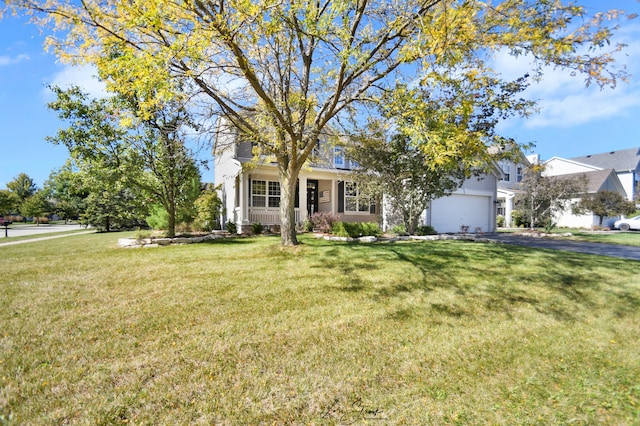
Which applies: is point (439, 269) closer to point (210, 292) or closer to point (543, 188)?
point (210, 292)

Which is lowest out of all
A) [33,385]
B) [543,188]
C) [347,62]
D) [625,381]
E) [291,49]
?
[625,381]

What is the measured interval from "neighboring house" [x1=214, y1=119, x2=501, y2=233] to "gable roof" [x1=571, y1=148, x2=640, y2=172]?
28872mm

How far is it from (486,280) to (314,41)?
6.59 metres

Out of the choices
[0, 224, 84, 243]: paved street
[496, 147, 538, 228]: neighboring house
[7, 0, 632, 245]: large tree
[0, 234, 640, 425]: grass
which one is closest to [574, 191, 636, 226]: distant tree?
[496, 147, 538, 228]: neighboring house

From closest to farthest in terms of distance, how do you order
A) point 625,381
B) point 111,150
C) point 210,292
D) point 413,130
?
point 625,381 → point 210,292 → point 413,130 → point 111,150

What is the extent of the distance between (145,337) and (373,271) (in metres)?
4.30

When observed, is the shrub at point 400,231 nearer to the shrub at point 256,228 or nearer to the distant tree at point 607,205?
the shrub at point 256,228

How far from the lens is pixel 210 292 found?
5125mm

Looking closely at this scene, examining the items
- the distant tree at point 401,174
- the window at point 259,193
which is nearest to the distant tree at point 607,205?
the distant tree at point 401,174

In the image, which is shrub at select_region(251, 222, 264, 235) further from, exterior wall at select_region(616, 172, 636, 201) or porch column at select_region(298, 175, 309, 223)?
exterior wall at select_region(616, 172, 636, 201)

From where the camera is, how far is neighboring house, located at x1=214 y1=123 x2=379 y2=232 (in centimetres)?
1426

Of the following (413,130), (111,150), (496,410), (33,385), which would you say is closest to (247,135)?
(413,130)

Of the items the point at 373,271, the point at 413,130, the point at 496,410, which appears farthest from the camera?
the point at 373,271

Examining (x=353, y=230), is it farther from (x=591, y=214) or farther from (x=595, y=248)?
(x=591, y=214)
